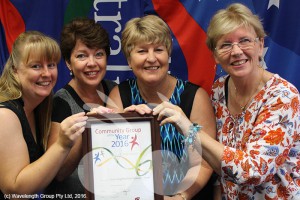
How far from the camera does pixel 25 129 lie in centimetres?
182

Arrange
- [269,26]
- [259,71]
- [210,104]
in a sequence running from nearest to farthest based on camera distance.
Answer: [259,71] < [210,104] < [269,26]

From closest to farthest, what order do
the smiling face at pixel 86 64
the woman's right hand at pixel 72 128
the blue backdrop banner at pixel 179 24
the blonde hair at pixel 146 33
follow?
1. the woman's right hand at pixel 72 128
2. the blonde hair at pixel 146 33
3. the smiling face at pixel 86 64
4. the blue backdrop banner at pixel 179 24

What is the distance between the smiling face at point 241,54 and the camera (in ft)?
6.05

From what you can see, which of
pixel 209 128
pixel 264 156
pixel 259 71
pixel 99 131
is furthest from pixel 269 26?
pixel 99 131

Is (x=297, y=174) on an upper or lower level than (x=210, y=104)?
lower

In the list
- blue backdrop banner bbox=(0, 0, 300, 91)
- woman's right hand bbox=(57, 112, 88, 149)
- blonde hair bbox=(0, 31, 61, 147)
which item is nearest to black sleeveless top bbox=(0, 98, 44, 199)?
blonde hair bbox=(0, 31, 61, 147)

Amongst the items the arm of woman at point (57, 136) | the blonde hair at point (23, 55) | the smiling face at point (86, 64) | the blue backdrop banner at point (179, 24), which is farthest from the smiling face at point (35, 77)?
the blue backdrop banner at point (179, 24)

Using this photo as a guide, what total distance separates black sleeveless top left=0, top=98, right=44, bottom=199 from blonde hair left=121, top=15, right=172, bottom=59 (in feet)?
1.85

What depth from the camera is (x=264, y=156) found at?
1716 mm

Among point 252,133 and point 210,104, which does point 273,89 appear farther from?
point 210,104

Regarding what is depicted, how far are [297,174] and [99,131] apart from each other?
0.87 metres

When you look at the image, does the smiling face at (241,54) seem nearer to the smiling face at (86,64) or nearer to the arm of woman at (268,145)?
the arm of woman at (268,145)

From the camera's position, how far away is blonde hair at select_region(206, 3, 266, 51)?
6.08ft

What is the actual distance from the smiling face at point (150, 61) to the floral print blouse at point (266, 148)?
411 mm
